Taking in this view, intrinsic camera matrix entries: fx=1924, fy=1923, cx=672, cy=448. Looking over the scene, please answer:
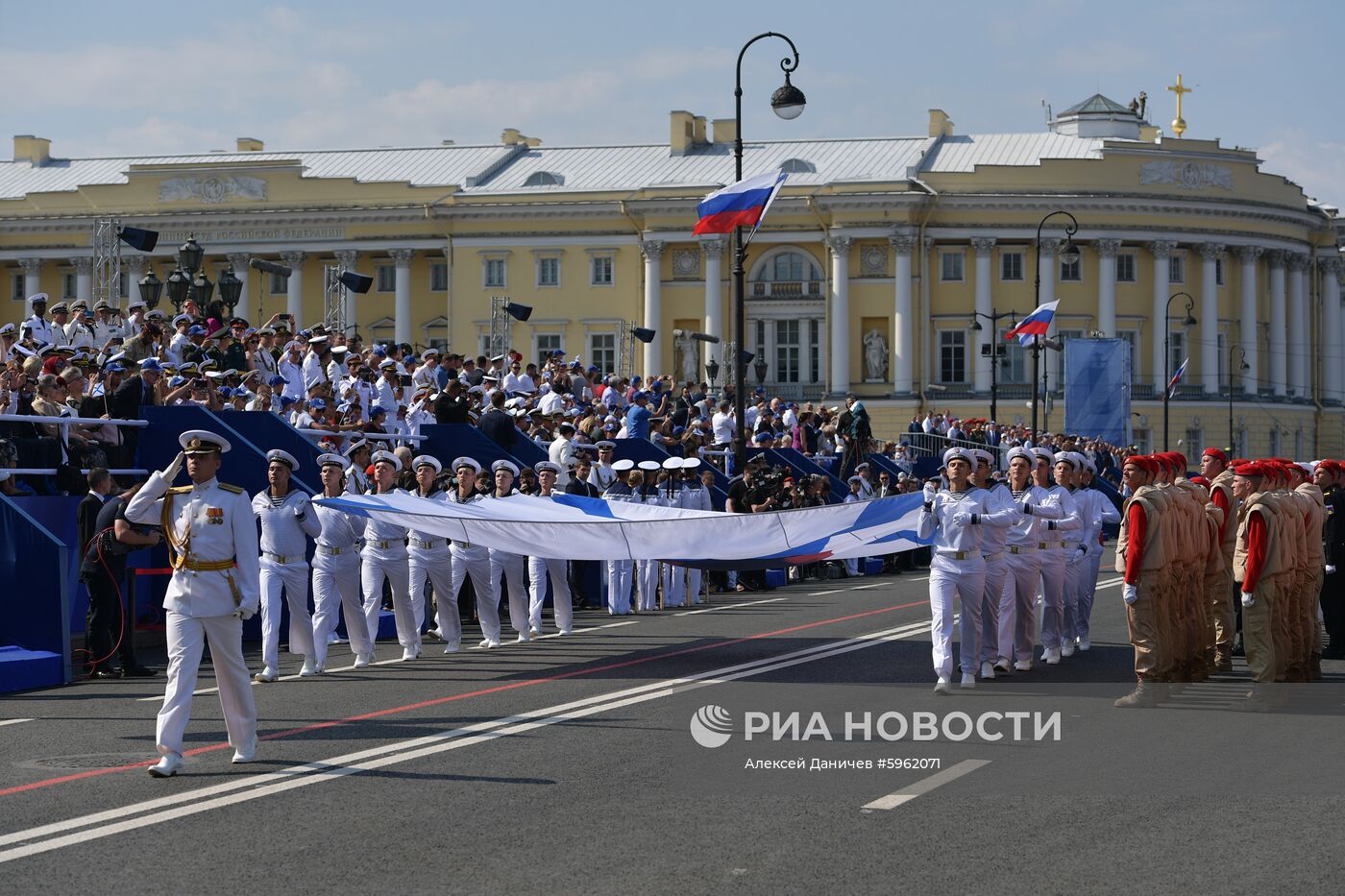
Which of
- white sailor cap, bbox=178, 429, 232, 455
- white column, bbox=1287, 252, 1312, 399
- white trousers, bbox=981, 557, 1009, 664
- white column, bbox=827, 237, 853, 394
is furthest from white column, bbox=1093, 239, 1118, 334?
white sailor cap, bbox=178, 429, 232, 455

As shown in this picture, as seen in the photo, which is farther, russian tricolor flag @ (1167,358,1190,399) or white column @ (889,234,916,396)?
white column @ (889,234,916,396)

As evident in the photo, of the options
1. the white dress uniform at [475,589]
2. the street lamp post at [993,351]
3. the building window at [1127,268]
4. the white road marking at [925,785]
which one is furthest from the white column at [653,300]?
the white road marking at [925,785]

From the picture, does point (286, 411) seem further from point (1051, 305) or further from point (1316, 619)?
point (1051, 305)

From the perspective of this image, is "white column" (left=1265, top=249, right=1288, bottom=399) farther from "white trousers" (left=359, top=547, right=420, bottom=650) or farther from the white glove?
the white glove

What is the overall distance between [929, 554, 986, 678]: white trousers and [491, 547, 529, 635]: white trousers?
18.8 ft

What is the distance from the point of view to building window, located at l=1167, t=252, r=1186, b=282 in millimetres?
86938

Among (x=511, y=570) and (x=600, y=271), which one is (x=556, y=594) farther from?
(x=600, y=271)

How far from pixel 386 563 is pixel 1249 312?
7575 cm

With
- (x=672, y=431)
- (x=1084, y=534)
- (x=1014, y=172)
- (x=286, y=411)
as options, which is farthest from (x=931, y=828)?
(x=1014, y=172)

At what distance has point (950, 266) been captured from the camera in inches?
3332

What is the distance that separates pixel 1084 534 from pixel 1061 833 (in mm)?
9791

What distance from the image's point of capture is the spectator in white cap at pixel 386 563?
60.7 ft

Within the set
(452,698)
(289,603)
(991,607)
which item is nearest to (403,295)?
(289,603)

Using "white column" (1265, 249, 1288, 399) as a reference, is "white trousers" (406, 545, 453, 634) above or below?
below
